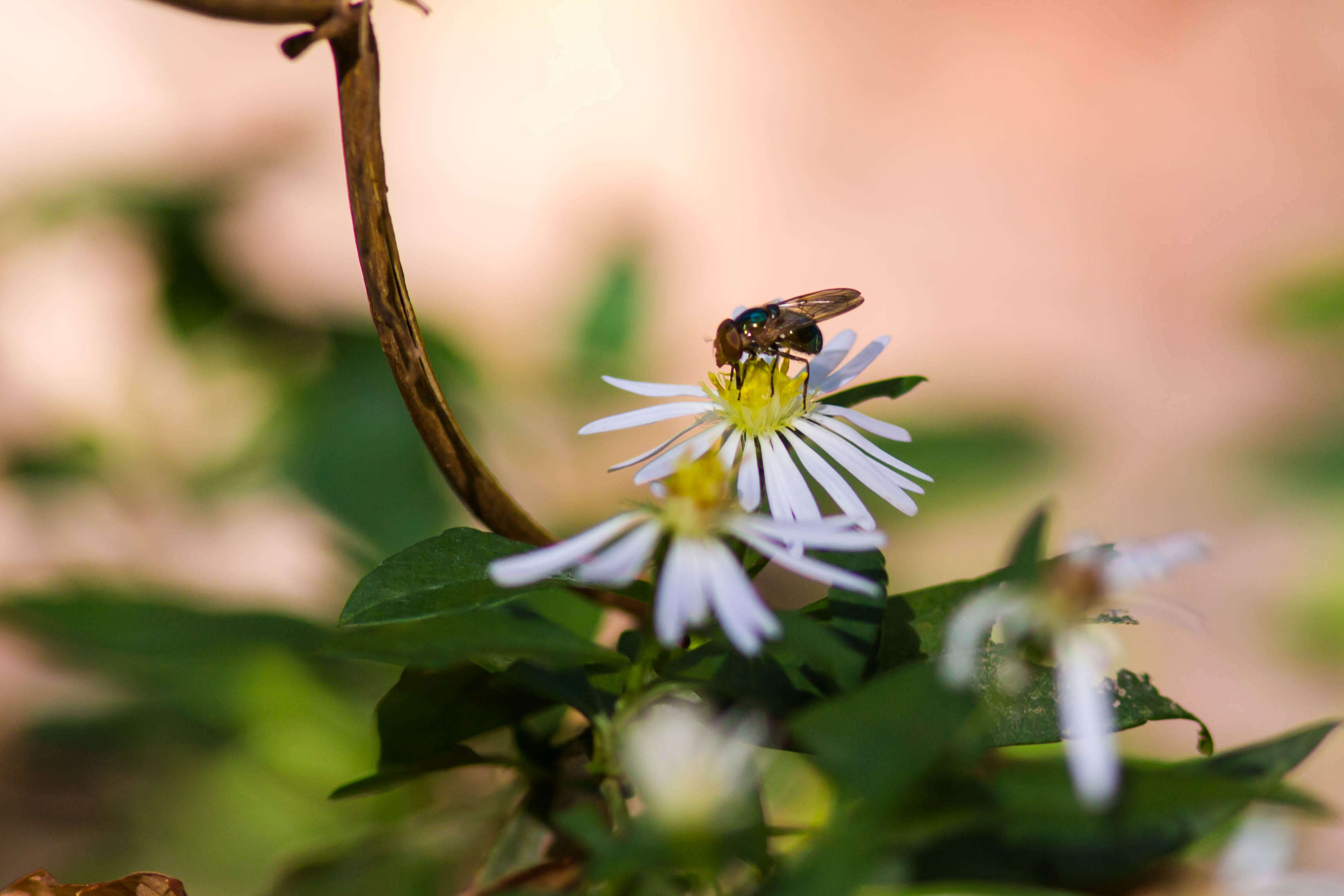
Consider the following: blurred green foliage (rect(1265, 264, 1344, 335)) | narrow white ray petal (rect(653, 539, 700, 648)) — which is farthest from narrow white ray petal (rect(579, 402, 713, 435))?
blurred green foliage (rect(1265, 264, 1344, 335))

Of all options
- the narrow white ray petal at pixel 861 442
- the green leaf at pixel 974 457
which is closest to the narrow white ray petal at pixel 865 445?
the narrow white ray petal at pixel 861 442

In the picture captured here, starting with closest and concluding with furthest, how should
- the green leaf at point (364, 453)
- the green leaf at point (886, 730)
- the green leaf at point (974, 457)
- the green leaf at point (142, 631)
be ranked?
the green leaf at point (886, 730)
the green leaf at point (142, 631)
the green leaf at point (364, 453)
the green leaf at point (974, 457)

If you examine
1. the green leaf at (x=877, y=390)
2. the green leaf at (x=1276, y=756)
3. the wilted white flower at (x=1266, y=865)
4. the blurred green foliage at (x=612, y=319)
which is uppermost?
the blurred green foliage at (x=612, y=319)

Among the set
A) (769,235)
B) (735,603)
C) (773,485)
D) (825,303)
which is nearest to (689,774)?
(735,603)

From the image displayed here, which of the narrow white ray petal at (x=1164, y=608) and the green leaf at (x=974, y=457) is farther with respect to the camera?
the green leaf at (x=974, y=457)

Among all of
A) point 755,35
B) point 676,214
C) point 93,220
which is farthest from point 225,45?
point 755,35

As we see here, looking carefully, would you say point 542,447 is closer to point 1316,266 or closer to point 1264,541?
point 1264,541

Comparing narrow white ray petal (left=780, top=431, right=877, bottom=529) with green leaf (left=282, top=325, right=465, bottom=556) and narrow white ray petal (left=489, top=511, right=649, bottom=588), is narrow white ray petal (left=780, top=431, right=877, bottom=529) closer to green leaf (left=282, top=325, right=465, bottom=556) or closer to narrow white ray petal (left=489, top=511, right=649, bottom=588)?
narrow white ray petal (left=489, top=511, right=649, bottom=588)

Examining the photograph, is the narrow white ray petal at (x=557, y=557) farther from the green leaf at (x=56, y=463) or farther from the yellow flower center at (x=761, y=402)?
the green leaf at (x=56, y=463)
